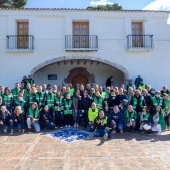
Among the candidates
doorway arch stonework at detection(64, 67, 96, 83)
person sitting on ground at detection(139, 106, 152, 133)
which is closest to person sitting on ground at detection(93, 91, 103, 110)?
person sitting on ground at detection(139, 106, 152, 133)

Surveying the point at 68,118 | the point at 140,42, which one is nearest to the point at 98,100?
the point at 68,118

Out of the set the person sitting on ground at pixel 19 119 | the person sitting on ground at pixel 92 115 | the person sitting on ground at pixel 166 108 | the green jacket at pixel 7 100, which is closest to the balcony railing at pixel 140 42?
the person sitting on ground at pixel 166 108

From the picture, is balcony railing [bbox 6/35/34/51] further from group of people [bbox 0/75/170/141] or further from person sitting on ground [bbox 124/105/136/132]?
person sitting on ground [bbox 124/105/136/132]

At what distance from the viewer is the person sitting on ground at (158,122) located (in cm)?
727

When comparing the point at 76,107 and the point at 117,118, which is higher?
the point at 76,107

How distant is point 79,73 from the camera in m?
13.5

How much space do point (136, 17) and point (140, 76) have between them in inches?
142

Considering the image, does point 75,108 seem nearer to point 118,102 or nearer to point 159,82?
point 118,102

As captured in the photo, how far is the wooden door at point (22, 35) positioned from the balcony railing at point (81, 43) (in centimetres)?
239

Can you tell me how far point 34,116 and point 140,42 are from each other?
803 cm

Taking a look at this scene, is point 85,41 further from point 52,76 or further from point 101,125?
point 101,125

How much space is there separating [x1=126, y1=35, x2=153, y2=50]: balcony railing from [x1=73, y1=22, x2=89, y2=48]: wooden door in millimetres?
2470

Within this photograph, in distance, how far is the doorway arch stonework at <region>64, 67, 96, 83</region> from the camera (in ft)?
44.2

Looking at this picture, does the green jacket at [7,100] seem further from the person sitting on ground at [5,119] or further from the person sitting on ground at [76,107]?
the person sitting on ground at [76,107]
